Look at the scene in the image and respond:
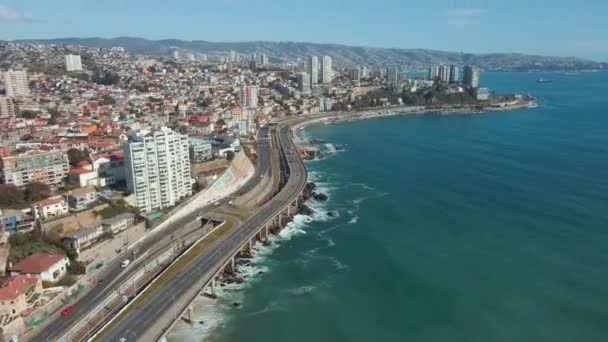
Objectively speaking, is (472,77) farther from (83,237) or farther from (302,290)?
(83,237)

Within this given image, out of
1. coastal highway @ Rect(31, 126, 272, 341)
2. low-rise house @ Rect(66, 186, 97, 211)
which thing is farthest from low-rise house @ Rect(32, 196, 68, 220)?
coastal highway @ Rect(31, 126, 272, 341)

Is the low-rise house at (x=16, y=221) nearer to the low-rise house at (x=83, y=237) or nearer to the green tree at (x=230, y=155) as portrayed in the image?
the low-rise house at (x=83, y=237)

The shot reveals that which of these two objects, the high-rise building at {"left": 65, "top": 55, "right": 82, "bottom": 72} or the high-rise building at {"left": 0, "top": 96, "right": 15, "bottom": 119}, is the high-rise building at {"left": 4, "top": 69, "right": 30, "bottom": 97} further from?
the high-rise building at {"left": 65, "top": 55, "right": 82, "bottom": 72}

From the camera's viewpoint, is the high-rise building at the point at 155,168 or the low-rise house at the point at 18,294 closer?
the low-rise house at the point at 18,294

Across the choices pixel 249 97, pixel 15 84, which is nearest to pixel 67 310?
pixel 15 84

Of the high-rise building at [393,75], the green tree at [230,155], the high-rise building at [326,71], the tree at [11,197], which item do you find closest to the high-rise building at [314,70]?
the high-rise building at [326,71]

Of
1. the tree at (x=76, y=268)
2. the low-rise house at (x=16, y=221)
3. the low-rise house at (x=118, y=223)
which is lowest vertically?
the tree at (x=76, y=268)

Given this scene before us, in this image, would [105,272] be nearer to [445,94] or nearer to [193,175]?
[193,175]
